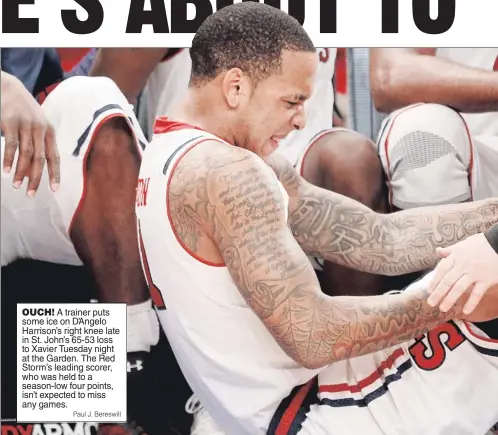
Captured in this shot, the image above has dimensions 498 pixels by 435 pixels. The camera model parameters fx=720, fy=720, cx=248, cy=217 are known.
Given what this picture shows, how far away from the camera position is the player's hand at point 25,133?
1488mm

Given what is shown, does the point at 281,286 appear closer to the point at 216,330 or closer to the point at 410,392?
the point at 216,330

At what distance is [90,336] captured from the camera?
4.97 ft

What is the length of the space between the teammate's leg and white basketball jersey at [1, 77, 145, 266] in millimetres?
392

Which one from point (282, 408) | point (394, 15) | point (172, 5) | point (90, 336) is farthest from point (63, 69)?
point (282, 408)

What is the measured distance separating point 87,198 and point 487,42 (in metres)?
0.89

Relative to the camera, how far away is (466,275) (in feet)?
4.30

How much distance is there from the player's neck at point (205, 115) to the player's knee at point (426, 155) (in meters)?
0.35

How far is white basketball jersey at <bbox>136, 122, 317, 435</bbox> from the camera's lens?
134 cm

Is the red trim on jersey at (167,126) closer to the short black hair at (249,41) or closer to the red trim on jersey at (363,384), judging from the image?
the short black hair at (249,41)

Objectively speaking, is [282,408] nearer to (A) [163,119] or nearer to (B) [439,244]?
(B) [439,244]

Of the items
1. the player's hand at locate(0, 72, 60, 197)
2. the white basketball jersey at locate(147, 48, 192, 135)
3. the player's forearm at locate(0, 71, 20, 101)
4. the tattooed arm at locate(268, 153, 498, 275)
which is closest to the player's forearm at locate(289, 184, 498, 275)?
the tattooed arm at locate(268, 153, 498, 275)
